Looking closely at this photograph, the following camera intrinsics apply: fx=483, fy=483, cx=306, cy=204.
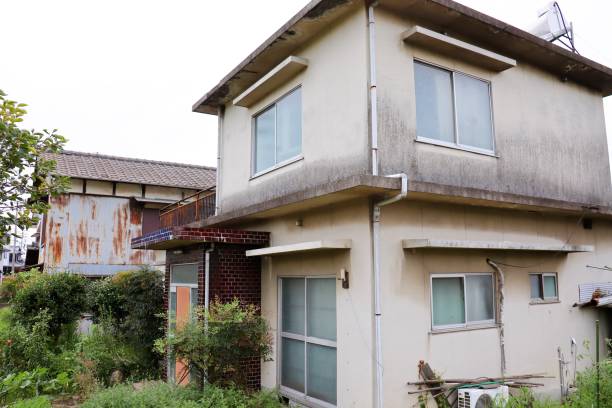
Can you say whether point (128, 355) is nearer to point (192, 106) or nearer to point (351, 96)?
point (192, 106)

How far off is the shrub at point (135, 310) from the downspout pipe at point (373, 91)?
6.61 metres

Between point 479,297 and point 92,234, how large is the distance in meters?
15.2

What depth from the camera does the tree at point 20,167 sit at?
5734 mm

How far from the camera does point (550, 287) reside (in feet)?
28.8

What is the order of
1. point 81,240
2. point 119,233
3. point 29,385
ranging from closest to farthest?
1. point 29,385
2. point 81,240
3. point 119,233

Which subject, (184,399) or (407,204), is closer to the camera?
(407,204)

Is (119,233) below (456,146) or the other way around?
below

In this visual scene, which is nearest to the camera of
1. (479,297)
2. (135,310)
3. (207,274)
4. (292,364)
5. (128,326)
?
(479,297)

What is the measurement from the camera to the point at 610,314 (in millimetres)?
9508

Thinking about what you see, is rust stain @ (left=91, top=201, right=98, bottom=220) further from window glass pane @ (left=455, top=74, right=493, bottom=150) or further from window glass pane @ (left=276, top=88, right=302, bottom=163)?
window glass pane @ (left=455, top=74, right=493, bottom=150)

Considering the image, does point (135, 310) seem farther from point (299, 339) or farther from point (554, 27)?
point (554, 27)

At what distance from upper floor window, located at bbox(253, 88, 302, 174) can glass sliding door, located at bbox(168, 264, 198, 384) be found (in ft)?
8.37

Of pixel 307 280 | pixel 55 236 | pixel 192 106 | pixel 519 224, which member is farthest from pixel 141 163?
pixel 519 224

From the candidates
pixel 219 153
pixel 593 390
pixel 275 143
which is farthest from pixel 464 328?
pixel 219 153
